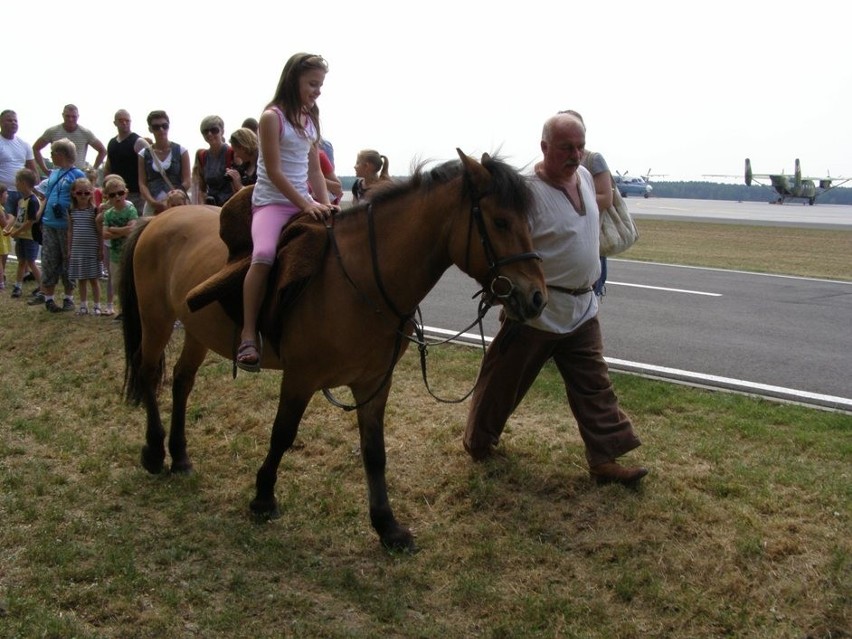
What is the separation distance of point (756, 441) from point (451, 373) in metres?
2.80

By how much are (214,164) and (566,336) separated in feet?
16.9

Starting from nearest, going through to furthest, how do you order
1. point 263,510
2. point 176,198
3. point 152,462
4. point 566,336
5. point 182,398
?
1. point 263,510
2. point 566,336
3. point 152,462
4. point 182,398
5. point 176,198

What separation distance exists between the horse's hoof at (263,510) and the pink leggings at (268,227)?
4.77 feet

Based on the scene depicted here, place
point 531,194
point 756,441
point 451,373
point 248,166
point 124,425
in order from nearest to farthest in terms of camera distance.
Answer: point 531,194
point 756,441
point 124,425
point 451,373
point 248,166

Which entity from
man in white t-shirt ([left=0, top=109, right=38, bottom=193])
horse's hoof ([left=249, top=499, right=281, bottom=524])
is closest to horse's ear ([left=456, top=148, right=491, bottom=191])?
horse's hoof ([left=249, top=499, right=281, bottom=524])

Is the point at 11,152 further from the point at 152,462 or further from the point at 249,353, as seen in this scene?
the point at 249,353

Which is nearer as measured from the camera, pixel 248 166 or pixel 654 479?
pixel 654 479

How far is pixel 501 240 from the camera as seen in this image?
13.8 feet

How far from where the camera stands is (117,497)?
18.4 ft

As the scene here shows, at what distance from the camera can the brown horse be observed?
4234 millimetres

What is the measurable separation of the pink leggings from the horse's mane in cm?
44

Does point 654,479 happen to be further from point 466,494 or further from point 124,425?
point 124,425

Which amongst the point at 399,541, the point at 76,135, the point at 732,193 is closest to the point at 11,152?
the point at 76,135

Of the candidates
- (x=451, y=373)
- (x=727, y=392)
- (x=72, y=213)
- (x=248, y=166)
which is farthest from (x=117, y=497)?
(x=72, y=213)
